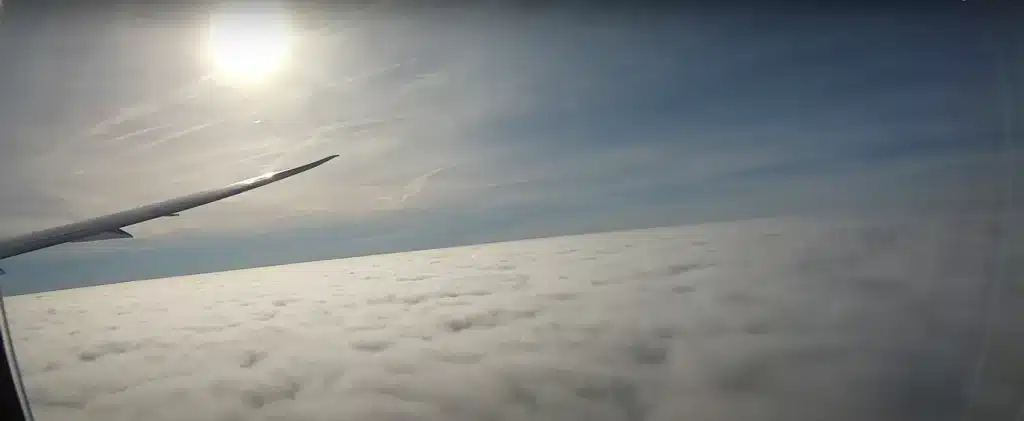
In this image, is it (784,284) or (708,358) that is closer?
(708,358)

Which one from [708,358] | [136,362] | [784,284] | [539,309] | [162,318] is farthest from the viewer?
[162,318]

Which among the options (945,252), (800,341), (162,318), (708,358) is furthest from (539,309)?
(162,318)

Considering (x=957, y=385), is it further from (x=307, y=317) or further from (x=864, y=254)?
(x=307, y=317)

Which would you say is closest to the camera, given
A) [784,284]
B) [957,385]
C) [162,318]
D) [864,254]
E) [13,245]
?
[13,245]

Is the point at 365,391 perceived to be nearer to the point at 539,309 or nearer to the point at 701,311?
the point at 539,309

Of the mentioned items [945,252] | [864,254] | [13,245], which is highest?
[13,245]

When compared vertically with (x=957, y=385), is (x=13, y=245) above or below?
above

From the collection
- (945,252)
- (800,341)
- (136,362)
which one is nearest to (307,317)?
(136,362)

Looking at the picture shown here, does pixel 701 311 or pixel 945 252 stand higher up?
pixel 945 252

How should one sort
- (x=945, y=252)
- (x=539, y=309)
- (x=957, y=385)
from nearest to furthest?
(x=957, y=385), (x=945, y=252), (x=539, y=309)
